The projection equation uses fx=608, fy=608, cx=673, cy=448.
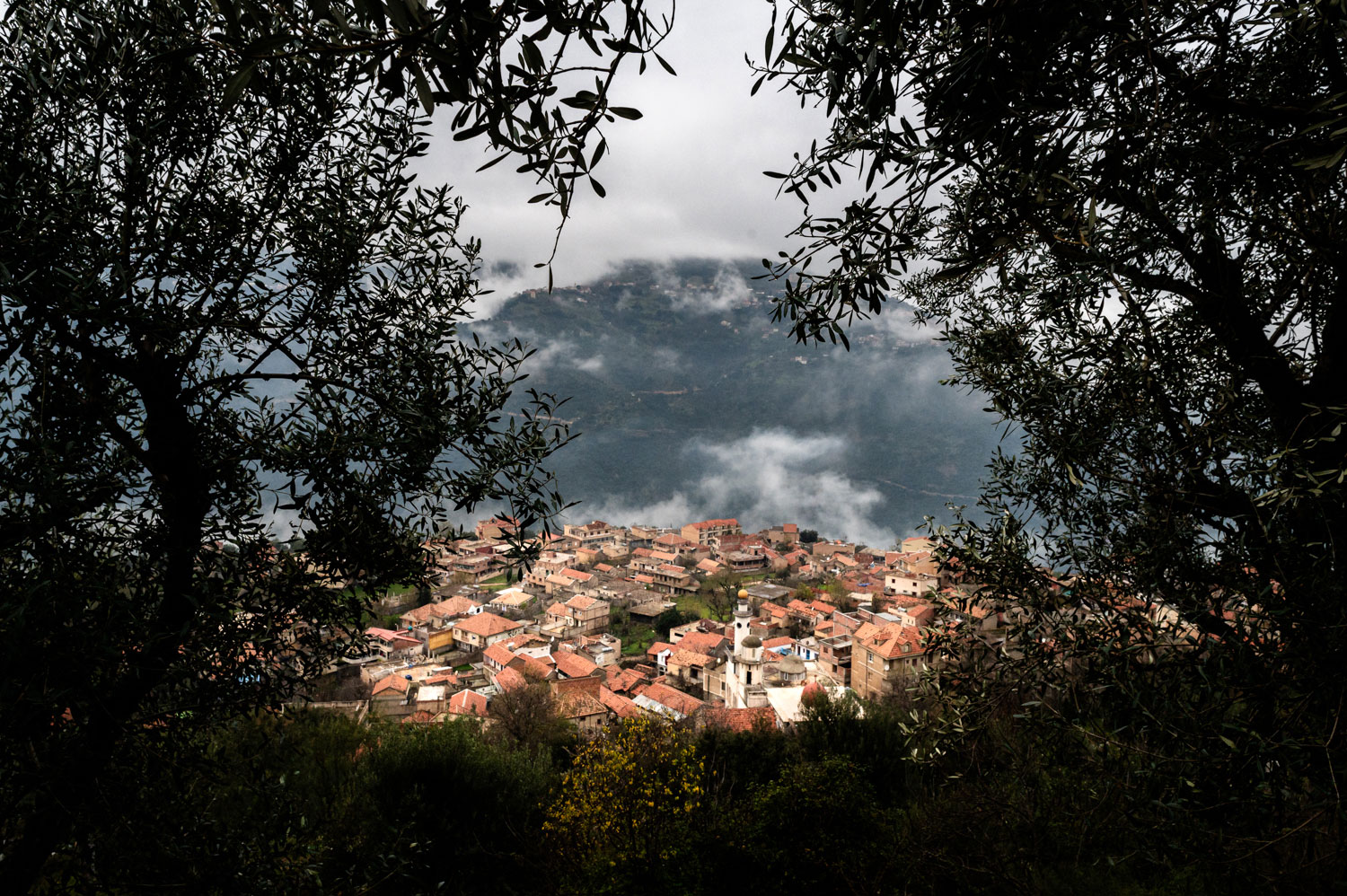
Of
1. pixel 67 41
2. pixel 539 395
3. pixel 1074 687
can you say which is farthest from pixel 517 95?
pixel 1074 687

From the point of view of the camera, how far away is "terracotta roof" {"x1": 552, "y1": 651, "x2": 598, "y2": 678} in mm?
33247

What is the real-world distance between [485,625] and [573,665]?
14520mm

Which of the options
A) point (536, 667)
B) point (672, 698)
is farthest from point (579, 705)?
point (536, 667)

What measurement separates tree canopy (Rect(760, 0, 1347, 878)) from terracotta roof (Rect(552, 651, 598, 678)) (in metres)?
32.2

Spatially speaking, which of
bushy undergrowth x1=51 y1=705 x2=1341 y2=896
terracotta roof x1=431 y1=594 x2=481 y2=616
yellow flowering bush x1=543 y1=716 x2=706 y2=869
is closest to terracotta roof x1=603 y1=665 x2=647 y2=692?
terracotta roof x1=431 y1=594 x2=481 y2=616

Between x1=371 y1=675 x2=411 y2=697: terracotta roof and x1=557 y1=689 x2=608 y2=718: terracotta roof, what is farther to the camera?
→ x1=371 y1=675 x2=411 y2=697: terracotta roof

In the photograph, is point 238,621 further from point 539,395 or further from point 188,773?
point 539,395

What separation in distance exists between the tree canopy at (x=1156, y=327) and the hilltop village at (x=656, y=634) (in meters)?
1.20

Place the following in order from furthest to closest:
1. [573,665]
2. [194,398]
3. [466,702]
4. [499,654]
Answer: [499,654]
[573,665]
[466,702]
[194,398]

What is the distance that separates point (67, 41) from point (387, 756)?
874 centimetres

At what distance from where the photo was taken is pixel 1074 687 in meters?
3.09

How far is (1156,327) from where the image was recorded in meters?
3.52

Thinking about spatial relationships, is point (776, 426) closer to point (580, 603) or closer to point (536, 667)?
point (580, 603)

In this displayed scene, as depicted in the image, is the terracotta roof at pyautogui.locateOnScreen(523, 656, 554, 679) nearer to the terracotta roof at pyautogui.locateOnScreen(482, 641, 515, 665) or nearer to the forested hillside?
the terracotta roof at pyautogui.locateOnScreen(482, 641, 515, 665)
